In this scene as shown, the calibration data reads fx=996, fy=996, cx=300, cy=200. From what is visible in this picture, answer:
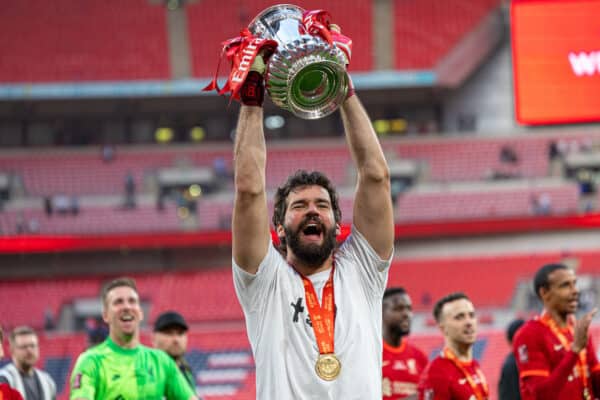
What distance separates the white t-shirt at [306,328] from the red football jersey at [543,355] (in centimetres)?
206

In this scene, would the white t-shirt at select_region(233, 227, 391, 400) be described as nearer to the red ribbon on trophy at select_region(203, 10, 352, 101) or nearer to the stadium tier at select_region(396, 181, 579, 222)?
the red ribbon on trophy at select_region(203, 10, 352, 101)

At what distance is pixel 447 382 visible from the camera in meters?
5.89

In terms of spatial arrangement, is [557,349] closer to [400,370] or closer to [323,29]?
[400,370]

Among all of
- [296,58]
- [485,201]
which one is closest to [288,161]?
[485,201]

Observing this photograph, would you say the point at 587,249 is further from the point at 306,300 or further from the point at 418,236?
the point at 306,300

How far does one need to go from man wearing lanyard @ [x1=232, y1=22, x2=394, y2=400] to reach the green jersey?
92.4 inches

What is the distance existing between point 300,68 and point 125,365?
9.69 feet

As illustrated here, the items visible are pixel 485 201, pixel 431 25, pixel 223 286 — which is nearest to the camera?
pixel 223 286

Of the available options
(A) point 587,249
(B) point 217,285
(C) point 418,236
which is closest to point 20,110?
(B) point 217,285

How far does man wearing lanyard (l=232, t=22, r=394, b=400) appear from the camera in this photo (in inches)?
132

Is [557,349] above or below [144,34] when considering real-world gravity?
below

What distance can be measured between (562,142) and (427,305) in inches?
297

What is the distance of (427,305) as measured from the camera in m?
25.9

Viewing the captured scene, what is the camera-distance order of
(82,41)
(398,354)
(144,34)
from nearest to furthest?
(398,354), (82,41), (144,34)
